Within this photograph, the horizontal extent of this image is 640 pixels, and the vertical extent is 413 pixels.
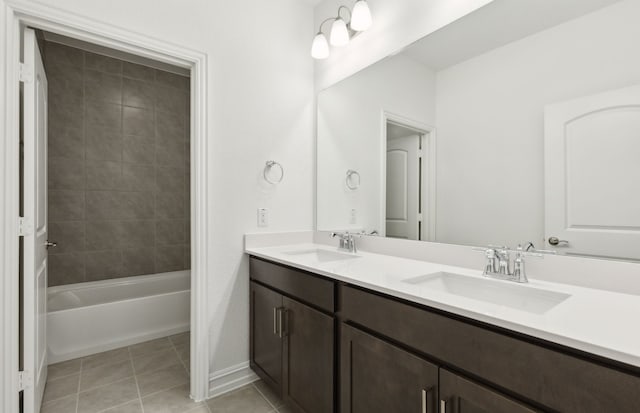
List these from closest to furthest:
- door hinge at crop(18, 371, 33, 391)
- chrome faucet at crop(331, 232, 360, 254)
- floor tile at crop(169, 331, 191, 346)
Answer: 1. door hinge at crop(18, 371, 33, 391)
2. chrome faucet at crop(331, 232, 360, 254)
3. floor tile at crop(169, 331, 191, 346)

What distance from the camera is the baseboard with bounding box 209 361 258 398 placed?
188cm

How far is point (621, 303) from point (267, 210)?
1.74 m

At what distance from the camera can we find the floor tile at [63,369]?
6.80 ft

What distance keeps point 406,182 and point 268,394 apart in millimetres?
1499

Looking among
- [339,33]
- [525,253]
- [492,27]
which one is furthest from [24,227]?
[492,27]

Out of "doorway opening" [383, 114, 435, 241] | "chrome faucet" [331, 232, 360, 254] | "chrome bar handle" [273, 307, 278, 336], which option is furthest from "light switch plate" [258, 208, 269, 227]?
"doorway opening" [383, 114, 435, 241]

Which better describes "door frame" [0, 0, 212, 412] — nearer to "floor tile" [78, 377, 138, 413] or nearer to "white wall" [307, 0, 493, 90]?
"floor tile" [78, 377, 138, 413]

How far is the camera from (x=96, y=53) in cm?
287

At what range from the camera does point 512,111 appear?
1.32 m

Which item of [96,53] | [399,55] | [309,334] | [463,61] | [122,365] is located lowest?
[122,365]

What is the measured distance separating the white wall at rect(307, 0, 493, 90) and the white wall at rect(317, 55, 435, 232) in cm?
7

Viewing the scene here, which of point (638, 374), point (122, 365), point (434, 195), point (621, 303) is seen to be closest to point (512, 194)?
point (434, 195)

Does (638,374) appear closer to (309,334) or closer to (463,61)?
(309,334)

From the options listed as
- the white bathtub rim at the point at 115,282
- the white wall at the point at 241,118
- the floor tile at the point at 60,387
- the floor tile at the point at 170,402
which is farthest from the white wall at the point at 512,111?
the white bathtub rim at the point at 115,282
